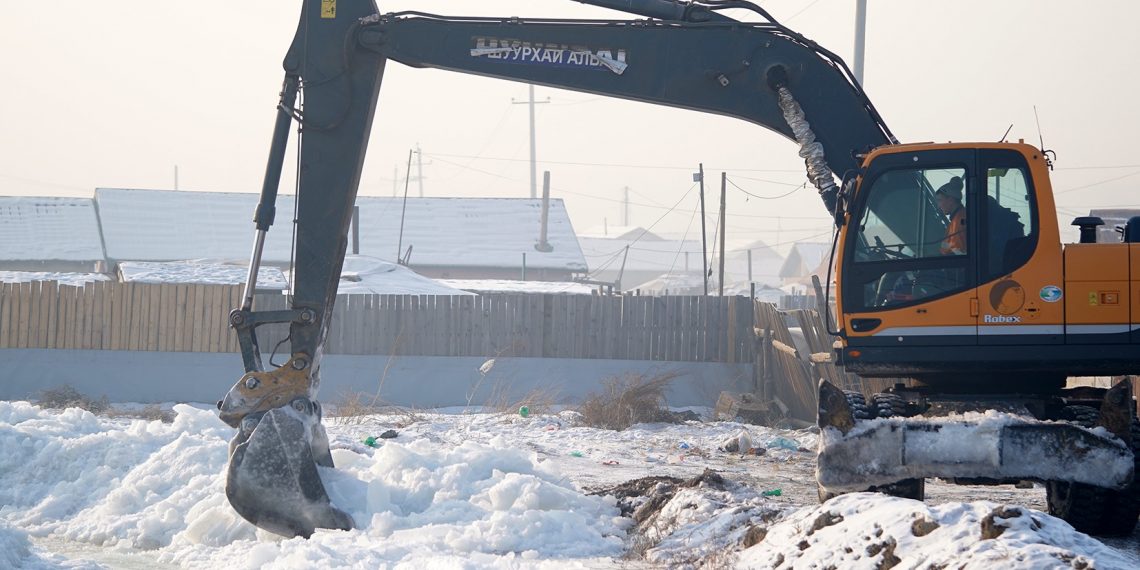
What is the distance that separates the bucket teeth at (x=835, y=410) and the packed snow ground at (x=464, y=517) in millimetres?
651

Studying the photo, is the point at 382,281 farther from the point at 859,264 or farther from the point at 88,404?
the point at 859,264

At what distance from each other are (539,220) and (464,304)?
37.5 m

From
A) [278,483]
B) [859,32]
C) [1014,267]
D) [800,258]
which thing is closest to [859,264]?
[1014,267]

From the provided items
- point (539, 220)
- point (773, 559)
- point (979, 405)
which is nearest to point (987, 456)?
point (979, 405)

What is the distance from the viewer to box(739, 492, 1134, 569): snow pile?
5.95 meters

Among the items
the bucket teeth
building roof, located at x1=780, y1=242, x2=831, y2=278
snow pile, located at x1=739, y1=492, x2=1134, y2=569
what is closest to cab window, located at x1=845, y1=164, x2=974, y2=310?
the bucket teeth

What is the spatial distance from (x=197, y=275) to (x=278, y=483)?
71.3 ft

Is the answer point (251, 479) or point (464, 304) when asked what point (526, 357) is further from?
point (251, 479)

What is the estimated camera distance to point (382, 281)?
3198 cm

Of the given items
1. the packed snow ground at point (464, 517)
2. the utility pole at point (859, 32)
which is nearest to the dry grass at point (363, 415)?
the packed snow ground at point (464, 517)

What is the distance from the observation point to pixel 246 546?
30.1 ft

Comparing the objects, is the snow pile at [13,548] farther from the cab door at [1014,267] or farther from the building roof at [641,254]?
the building roof at [641,254]

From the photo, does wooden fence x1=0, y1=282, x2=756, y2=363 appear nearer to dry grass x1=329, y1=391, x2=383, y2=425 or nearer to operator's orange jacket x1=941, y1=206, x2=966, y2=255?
dry grass x1=329, y1=391, x2=383, y2=425

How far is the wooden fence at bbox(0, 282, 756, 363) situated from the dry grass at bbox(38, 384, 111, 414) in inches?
52.6
